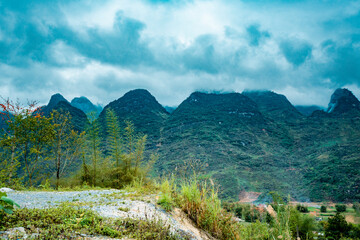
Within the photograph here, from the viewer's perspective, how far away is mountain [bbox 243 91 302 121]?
11988 centimetres

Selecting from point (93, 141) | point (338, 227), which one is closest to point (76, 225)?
point (93, 141)

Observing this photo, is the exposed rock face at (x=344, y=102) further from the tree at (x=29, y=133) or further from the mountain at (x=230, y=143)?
the tree at (x=29, y=133)

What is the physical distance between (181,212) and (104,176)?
777 centimetres

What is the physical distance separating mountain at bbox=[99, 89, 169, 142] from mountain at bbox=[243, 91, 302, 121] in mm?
60490

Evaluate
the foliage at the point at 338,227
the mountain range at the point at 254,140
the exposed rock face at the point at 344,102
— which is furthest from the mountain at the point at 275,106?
the foliage at the point at 338,227

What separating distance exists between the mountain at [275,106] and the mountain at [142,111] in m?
60.5

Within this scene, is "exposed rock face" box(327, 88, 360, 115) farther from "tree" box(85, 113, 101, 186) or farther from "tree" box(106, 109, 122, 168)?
"tree" box(85, 113, 101, 186)

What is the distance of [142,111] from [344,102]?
114m

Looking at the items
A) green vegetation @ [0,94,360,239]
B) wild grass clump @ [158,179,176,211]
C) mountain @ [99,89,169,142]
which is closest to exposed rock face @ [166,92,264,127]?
mountain @ [99,89,169,142]

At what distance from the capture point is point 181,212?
4.26 m

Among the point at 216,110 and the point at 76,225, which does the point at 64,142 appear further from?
the point at 216,110

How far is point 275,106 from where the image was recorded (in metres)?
133

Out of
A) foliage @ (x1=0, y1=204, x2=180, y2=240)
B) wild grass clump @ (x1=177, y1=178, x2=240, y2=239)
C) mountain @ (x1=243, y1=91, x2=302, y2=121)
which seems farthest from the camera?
mountain @ (x1=243, y1=91, x2=302, y2=121)

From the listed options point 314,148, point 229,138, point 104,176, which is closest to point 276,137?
point 314,148
